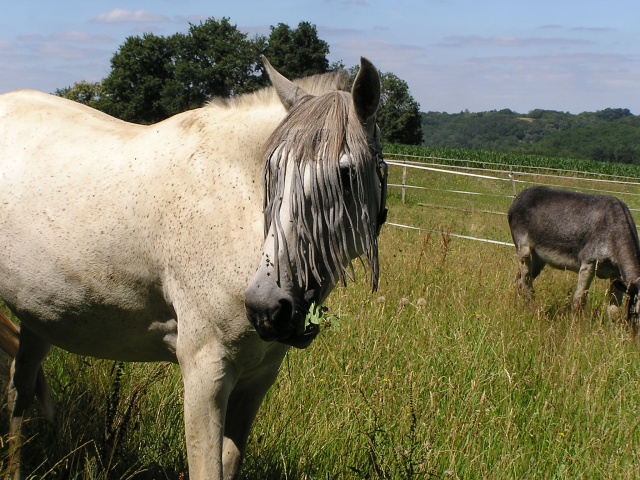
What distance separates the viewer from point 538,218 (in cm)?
954

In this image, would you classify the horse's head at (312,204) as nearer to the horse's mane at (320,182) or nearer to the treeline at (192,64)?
the horse's mane at (320,182)

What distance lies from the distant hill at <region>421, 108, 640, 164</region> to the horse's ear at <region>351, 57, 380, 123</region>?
111566mm

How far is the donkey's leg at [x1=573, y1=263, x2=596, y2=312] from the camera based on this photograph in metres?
7.54

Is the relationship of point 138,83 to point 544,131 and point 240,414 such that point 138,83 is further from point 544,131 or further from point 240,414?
point 544,131

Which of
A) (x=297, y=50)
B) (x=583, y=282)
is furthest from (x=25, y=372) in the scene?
(x=297, y=50)

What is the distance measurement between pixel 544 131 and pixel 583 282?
16745cm

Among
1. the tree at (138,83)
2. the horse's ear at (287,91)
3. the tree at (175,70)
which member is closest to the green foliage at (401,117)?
the tree at (175,70)

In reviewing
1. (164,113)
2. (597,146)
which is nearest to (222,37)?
(164,113)

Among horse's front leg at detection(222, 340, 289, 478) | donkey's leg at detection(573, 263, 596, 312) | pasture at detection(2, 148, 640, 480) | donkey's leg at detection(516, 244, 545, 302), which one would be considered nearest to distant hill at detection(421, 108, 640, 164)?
donkey's leg at detection(516, 244, 545, 302)

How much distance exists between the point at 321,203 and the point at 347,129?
258mm

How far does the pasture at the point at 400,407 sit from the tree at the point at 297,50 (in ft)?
163

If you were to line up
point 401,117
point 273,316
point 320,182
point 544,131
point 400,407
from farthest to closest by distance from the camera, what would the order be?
point 544,131, point 401,117, point 400,407, point 320,182, point 273,316

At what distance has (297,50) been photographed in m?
54.7

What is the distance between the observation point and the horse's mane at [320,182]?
198cm
